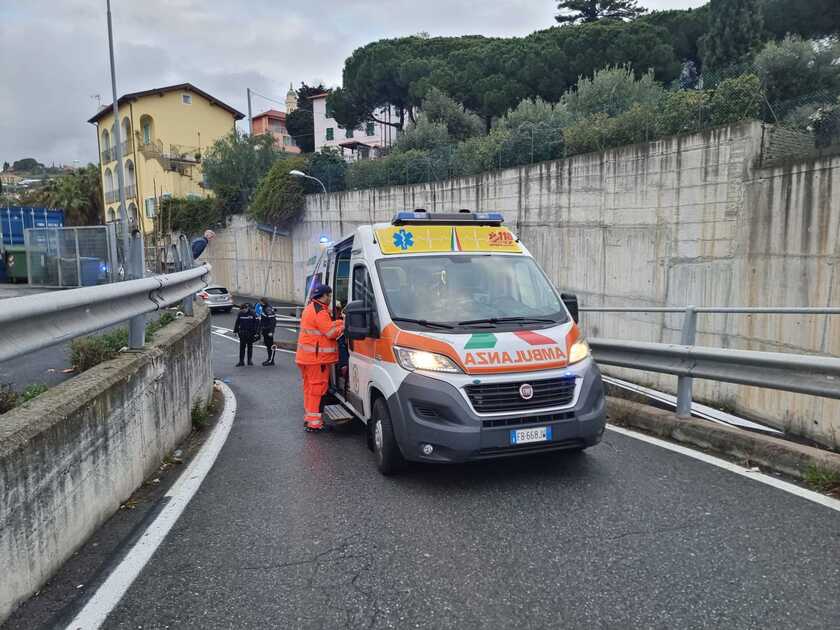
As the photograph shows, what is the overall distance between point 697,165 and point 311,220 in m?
23.6

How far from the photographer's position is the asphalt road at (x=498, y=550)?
3086 mm

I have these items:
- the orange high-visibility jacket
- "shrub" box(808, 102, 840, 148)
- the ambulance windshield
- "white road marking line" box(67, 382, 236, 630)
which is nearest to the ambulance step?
the orange high-visibility jacket

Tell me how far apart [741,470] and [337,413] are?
4.05 meters

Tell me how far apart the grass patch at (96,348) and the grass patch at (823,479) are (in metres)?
5.46

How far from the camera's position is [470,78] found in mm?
40625

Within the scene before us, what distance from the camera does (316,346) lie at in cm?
725

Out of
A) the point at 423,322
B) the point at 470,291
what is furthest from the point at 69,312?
the point at 470,291

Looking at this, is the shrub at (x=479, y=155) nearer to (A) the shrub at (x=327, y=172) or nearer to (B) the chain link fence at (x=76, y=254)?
(A) the shrub at (x=327, y=172)

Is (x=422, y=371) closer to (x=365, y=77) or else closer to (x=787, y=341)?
(x=787, y=341)

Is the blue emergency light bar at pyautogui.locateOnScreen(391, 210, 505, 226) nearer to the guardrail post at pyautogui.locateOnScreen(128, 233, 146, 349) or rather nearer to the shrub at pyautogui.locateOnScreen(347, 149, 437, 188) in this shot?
the guardrail post at pyautogui.locateOnScreen(128, 233, 146, 349)

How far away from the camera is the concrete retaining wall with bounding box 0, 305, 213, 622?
3.05 metres

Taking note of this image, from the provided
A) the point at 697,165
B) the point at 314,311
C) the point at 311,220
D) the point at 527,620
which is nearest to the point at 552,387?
the point at 527,620

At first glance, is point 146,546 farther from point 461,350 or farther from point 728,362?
point 728,362

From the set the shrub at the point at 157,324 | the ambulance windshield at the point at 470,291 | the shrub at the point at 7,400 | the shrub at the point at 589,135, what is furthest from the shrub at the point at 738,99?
the shrub at the point at 7,400
